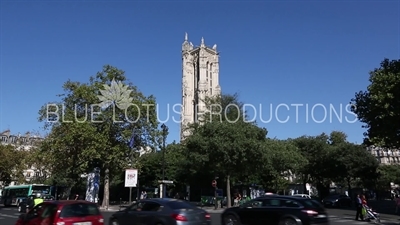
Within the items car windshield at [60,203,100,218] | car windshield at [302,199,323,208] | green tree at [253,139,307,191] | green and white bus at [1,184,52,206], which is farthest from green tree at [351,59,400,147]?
green and white bus at [1,184,52,206]

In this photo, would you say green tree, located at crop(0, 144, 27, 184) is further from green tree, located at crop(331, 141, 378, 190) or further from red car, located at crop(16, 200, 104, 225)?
red car, located at crop(16, 200, 104, 225)

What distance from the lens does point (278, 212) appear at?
50.4 ft

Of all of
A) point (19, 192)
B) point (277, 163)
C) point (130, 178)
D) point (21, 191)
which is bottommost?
point (19, 192)

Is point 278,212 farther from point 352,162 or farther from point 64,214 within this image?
point 352,162

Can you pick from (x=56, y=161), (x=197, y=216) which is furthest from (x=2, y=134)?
(x=197, y=216)

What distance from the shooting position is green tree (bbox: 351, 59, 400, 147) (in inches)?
1245

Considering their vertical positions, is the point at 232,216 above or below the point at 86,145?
below

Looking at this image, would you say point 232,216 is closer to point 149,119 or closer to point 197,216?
point 197,216

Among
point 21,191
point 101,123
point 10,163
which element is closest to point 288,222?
point 101,123

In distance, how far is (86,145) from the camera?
130 ft

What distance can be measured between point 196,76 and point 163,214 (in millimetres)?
110094

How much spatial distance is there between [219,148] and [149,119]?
34.1 feet

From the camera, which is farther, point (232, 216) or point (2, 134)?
point (2, 134)

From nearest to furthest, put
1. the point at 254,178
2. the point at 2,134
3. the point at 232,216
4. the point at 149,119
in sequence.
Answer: the point at 232,216
the point at 149,119
the point at 254,178
the point at 2,134
